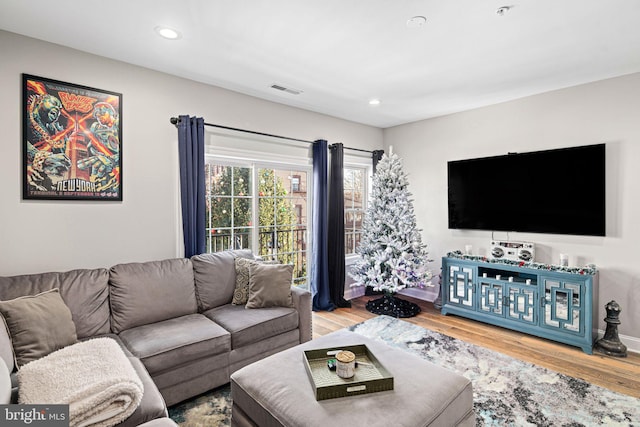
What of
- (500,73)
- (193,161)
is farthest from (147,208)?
(500,73)

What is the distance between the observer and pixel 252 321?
270 centimetres

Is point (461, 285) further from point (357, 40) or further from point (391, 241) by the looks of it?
point (357, 40)

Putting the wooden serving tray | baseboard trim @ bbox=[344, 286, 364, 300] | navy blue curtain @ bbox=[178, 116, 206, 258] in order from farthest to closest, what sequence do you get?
baseboard trim @ bbox=[344, 286, 364, 300], navy blue curtain @ bbox=[178, 116, 206, 258], the wooden serving tray

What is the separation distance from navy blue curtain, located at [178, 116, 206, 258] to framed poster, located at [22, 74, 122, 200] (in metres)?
0.52

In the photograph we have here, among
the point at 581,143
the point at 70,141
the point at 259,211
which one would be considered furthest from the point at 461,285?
the point at 70,141

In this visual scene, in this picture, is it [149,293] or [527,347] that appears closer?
[149,293]

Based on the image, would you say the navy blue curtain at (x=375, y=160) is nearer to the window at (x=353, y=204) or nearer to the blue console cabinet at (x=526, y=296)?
the window at (x=353, y=204)

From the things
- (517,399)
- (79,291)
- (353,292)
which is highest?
(79,291)

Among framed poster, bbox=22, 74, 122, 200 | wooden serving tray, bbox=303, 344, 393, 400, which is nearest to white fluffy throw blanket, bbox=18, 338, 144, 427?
wooden serving tray, bbox=303, 344, 393, 400

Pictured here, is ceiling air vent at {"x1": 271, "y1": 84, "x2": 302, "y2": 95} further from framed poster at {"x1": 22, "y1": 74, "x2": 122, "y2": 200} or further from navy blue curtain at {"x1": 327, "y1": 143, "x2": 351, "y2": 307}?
framed poster at {"x1": 22, "y1": 74, "x2": 122, "y2": 200}

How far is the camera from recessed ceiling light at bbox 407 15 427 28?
227 centimetres

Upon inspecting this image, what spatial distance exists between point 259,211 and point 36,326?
7.84 ft

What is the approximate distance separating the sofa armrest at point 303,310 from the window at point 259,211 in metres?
1.13

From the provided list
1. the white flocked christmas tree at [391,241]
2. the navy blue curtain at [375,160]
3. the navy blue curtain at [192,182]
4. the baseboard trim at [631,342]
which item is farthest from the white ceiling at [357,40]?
the baseboard trim at [631,342]
